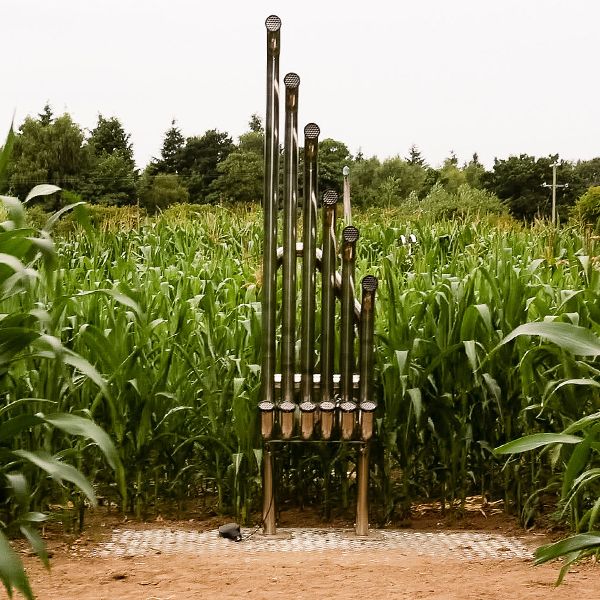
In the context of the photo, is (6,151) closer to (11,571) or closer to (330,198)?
(11,571)

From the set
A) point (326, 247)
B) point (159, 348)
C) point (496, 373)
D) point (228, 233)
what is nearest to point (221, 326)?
point (159, 348)

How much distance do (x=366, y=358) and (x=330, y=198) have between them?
25.3 inches

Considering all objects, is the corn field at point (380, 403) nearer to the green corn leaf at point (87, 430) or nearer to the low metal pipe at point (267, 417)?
the low metal pipe at point (267, 417)

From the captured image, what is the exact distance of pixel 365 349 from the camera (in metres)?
3.65

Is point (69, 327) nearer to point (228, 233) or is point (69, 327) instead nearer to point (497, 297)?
point (497, 297)

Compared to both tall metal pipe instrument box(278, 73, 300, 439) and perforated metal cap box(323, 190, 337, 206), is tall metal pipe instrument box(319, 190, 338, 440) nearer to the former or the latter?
perforated metal cap box(323, 190, 337, 206)

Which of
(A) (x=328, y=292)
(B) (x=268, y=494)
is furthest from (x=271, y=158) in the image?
(B) (x=268, y=494)

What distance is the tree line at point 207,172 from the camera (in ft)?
80.5

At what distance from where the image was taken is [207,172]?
2775 cm

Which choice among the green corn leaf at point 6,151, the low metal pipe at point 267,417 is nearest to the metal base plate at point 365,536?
the low metal pipe at point 267,417

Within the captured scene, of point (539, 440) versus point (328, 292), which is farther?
point (328, 292)

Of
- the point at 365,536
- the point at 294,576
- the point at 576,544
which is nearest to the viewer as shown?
the point at 576,544

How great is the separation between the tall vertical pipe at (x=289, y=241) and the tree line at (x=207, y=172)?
18.4 meters

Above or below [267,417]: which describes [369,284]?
above
